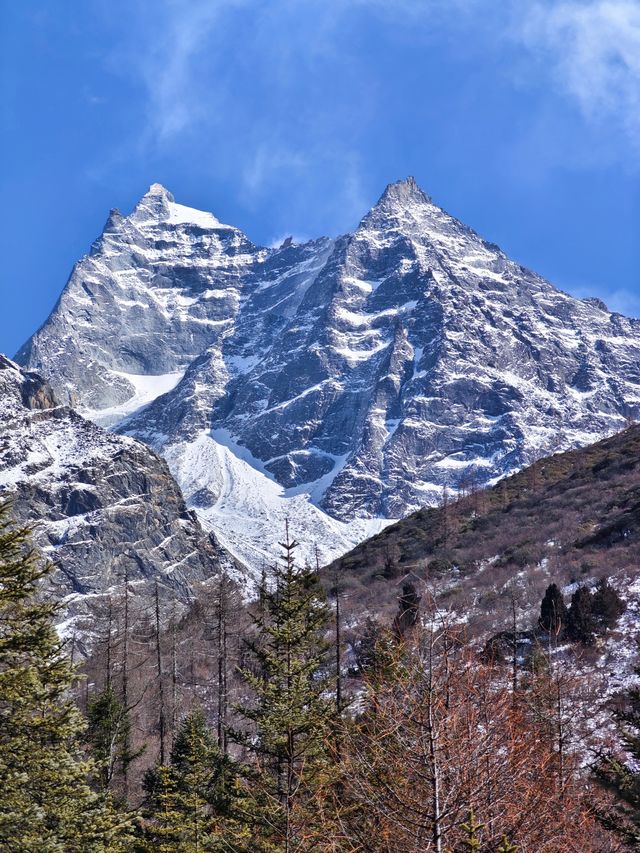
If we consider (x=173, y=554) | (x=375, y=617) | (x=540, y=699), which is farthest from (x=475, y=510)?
(x=173, y=554)

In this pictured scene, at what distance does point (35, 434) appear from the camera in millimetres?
177000

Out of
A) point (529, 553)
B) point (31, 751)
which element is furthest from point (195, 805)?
point (529, 553)

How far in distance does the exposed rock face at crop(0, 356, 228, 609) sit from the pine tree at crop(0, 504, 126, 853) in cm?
14577

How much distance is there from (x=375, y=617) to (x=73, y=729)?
43034mm

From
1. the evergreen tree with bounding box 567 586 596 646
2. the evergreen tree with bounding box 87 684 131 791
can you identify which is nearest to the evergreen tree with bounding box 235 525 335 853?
the evergreen tree with bounding box 87 684 131 791

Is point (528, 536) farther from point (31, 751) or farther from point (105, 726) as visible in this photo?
point (31, 751)

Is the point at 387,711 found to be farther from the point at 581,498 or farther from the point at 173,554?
the point at 173,554

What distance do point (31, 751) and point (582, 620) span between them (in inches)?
1215

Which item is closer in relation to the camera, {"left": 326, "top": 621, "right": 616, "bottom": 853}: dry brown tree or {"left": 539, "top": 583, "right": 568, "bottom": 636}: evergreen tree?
{"left": 326, "top": 621, "right": 616, "bottom": 853}: dry brown tree

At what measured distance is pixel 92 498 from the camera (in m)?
176

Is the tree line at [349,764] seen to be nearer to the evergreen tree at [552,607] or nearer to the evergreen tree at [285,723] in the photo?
the evergreen tree at [285,723]

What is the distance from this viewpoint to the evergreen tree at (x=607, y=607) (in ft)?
128

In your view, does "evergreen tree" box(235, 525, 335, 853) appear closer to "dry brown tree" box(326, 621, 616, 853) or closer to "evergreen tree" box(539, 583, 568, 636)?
"dry brown tree" box(326, 621, 616, 853)

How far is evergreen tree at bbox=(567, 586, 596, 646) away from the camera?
37250mm
